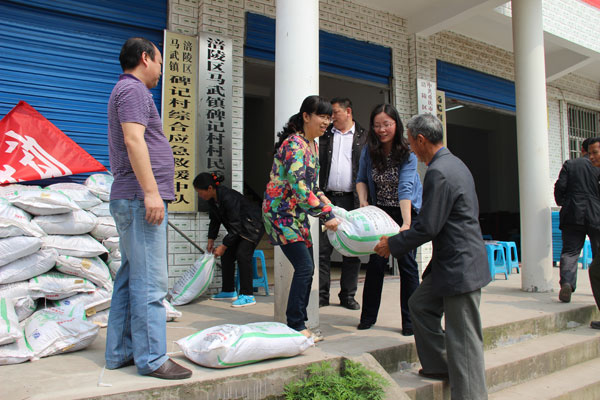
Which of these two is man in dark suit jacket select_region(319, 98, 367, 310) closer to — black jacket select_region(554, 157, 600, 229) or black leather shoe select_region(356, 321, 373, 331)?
black leather shoe select_region(356, 321, 373, 331)

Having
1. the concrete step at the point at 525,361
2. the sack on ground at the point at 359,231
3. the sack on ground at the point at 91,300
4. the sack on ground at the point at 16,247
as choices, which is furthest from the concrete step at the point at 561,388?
the sack on ground at the point at 16,247

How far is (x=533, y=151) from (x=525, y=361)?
120 inches

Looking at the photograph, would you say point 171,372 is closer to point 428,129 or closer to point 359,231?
point 359,231

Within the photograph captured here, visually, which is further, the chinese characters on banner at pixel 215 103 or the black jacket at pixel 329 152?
the chinese characters on banner at pixel 215 103

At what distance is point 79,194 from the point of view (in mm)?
3947

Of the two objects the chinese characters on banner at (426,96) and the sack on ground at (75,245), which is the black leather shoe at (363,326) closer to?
the sack on ground at (75,245)

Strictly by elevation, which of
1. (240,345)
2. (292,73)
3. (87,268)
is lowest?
(240,345)

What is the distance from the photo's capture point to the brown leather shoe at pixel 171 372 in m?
2.27

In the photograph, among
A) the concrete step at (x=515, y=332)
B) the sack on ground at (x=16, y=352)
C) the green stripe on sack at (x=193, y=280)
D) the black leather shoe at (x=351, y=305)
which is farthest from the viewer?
the green stripe on sack at (x=193, y=280)

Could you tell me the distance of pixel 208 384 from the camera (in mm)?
2283

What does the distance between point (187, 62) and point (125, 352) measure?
353 centimetres

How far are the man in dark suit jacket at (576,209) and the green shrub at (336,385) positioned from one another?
334 centimetres

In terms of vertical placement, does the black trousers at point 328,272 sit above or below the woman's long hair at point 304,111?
below

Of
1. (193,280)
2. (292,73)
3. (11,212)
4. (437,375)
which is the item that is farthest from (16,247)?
(437,375)
